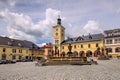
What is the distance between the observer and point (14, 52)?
7062 cm

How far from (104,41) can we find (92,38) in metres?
6.88

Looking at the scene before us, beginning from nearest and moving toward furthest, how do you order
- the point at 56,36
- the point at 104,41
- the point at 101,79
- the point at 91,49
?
the point at 101,79 → the point at 104,41 → the point at 91,49 → the point at 56,36

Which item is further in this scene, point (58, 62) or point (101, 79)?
point (58, 62)

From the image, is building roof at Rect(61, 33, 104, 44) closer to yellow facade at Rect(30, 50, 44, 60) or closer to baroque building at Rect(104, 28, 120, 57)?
baroque building at Rect(104, 28, 120, 57)

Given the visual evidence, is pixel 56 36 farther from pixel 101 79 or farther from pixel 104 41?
pixel 101 79

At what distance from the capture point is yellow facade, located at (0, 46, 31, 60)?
6634 centimetres

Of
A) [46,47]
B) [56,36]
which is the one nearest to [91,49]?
[56,36]

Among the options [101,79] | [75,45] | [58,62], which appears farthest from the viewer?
[75,45]

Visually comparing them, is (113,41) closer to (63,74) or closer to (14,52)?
(14,52)

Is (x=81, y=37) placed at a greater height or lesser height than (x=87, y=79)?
greater

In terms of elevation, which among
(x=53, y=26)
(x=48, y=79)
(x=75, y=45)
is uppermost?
(x=53, y=26)

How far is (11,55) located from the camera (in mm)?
69062

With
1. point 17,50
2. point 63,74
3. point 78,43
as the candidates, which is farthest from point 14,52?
point 63,74

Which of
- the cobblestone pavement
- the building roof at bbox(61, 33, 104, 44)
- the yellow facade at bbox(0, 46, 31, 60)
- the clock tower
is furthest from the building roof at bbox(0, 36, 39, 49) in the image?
the cobblestone pavement
